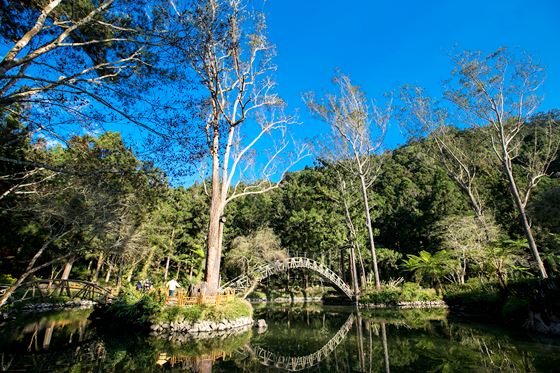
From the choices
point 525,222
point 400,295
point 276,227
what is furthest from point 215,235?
point 276,227

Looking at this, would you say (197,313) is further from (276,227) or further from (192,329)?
(276,227)

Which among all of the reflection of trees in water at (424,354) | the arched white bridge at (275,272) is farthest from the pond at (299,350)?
the arched white bridge at (275,272)

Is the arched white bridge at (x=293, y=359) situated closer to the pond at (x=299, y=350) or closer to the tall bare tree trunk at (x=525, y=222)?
the pond at (x=299, y=350)

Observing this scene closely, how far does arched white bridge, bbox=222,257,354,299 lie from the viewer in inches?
613

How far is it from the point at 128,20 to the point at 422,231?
95.9ft

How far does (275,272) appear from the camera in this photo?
56.3 ft

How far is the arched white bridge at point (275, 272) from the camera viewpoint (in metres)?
15.6

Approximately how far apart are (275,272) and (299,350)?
32.7 ft

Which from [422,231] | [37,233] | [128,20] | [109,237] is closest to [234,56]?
[128,20]

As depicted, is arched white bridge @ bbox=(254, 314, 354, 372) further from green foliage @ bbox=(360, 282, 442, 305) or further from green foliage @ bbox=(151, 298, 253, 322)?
green foliage @ bbox=(360, 282, 442, 305)

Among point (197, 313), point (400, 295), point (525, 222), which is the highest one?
point (525, 222)

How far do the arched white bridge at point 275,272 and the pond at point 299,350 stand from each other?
558 cm

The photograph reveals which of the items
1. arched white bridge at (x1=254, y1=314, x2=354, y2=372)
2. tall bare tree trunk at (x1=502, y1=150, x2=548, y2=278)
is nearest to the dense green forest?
tall bare tree trunk at (x1=502, y1=150, x2=548, y2=278)

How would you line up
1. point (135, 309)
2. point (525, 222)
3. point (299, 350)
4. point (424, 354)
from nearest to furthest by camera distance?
point (424, 354), point (299, 350), point (135, 309), point (525, 222)
